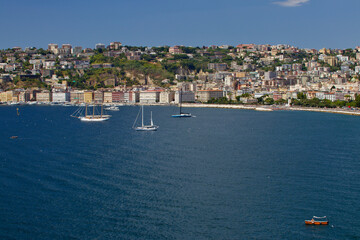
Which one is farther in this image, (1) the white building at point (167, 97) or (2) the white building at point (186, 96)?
(1) the white building at point (167, 97)

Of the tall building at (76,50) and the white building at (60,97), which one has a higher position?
the tall building at (76,50)

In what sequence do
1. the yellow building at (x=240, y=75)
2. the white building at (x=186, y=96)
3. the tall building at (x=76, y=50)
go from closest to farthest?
the white building at (x=186, y=96) < the yellow building at (x=240, y=75) < the tall building at (x=76, y=50)

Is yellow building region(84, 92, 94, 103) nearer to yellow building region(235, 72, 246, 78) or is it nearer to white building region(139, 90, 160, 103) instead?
white building region(139, 90, 160, 103)

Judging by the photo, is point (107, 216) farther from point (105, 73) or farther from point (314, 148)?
point (105, 73)

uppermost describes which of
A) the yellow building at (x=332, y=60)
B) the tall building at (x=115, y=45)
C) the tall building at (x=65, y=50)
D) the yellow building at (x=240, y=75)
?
the tall building at (x=115, y=45)

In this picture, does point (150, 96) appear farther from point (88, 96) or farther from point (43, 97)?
point (43, 97)

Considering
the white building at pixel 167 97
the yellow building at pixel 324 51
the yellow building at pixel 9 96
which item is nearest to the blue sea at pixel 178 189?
the white building at pixel 167 97

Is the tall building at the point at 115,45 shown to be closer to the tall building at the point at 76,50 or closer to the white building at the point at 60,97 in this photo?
the tall building at the point at 76,50
